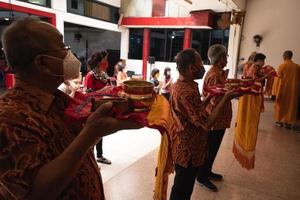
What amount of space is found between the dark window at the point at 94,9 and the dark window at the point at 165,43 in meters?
1.83

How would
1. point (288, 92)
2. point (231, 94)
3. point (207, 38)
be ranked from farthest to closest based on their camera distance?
point (207, 38), point (288, 92), point (231, 94)

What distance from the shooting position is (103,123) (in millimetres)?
636

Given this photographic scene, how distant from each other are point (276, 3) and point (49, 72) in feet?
26.1

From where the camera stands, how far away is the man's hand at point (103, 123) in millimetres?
633

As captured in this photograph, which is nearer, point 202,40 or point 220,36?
point 220,36

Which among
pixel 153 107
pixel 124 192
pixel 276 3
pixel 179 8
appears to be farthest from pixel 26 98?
pixel 179 8

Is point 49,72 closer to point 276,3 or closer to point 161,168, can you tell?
point 161,168

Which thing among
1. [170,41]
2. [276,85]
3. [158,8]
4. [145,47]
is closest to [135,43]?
[145,47]

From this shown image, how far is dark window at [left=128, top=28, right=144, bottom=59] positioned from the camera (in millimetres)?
10773

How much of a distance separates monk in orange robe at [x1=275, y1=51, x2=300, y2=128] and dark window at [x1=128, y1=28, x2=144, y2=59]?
675 cm

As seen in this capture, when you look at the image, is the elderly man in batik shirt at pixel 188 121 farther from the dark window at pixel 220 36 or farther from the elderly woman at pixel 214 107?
the dark window at pixel 220 36

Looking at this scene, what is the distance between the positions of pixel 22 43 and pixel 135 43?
10614mm

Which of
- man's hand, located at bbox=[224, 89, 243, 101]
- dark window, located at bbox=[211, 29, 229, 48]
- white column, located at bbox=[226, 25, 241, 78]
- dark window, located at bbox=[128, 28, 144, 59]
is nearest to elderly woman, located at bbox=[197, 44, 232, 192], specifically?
man's hand, located at bbox=[224, 89, 243, 101]

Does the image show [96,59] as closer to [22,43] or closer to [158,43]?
[22,43]
